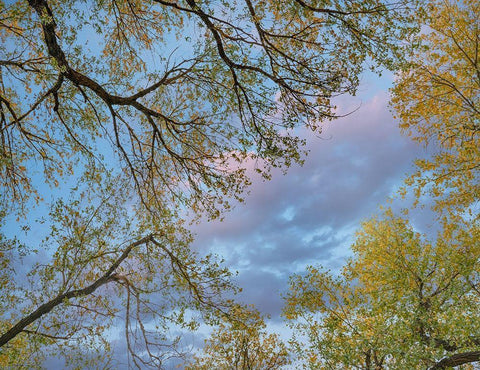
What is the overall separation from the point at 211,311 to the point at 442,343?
671cm

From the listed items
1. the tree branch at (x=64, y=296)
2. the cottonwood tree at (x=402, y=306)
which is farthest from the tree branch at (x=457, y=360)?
the tree branch at (x=64, y=296)

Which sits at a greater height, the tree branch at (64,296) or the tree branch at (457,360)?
the tree branch at (64,296)

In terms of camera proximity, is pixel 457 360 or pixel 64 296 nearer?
pixel 457 360

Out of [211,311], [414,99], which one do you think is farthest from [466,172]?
[211,311]

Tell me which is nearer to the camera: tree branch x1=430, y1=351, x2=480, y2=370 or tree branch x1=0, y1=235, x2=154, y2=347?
tree branch x1=430, y1=351, x2=480, y2=370

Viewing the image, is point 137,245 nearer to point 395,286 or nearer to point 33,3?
point 33,3

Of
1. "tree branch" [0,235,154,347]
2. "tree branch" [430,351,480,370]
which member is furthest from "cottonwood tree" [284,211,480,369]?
"tree branch" [0,235,154,347]

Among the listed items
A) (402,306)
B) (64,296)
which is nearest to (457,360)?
(402,306)

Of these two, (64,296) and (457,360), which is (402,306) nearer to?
(457,360)

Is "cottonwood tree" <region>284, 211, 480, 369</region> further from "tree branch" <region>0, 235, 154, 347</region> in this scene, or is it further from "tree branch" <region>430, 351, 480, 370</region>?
"tree branch" <region>0, 235, 154, 347</region>

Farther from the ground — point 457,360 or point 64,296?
point 64,296

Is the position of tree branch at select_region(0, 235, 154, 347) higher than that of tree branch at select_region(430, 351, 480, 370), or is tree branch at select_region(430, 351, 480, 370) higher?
tree branch at select_region(0, 235, 154, 347)

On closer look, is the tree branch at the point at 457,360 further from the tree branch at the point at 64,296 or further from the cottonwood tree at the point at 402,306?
the tree branch at the point at 64,296

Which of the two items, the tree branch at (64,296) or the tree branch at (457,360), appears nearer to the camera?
the tree branch at (457,360)
